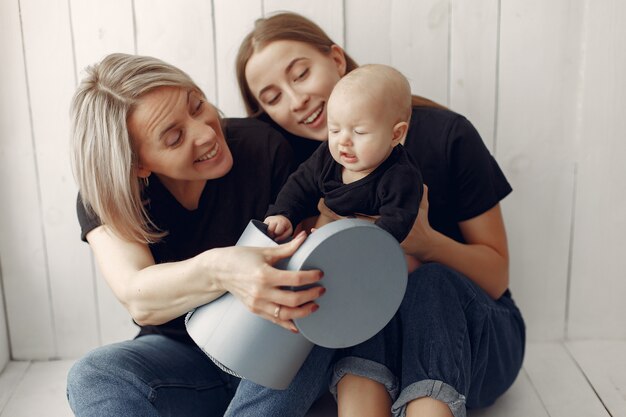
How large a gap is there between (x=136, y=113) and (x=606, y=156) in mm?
1073

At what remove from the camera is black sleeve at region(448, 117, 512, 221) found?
1374 millimetres

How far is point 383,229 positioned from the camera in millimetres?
1028

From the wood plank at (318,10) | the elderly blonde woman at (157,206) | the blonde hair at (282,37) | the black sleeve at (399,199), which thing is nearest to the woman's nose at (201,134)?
the elderly blonde woman at (157,206)

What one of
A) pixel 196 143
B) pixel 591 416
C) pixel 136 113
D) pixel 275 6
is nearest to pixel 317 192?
pixel 196 143

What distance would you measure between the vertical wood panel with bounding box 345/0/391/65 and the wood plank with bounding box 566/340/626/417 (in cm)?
84

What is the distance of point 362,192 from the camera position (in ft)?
3.72

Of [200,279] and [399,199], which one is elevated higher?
[399,199]

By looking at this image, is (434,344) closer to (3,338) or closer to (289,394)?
(289,394)

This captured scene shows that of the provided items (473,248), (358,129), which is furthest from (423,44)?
(358,129)

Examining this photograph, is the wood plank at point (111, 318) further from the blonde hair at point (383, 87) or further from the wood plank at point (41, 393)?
the blonde hair at point (383, 87)

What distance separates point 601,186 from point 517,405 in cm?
56

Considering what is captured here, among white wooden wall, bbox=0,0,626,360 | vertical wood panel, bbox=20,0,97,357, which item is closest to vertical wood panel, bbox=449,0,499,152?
white wooden wall, bbox=0,0,626,360

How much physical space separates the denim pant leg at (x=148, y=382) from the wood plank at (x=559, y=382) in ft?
2.21

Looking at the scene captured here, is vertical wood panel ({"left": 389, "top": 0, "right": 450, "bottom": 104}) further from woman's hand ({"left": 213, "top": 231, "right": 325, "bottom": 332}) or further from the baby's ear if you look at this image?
woman's hand ({"left": 213, "top": 231, "right": 325, "bottom": 332})
